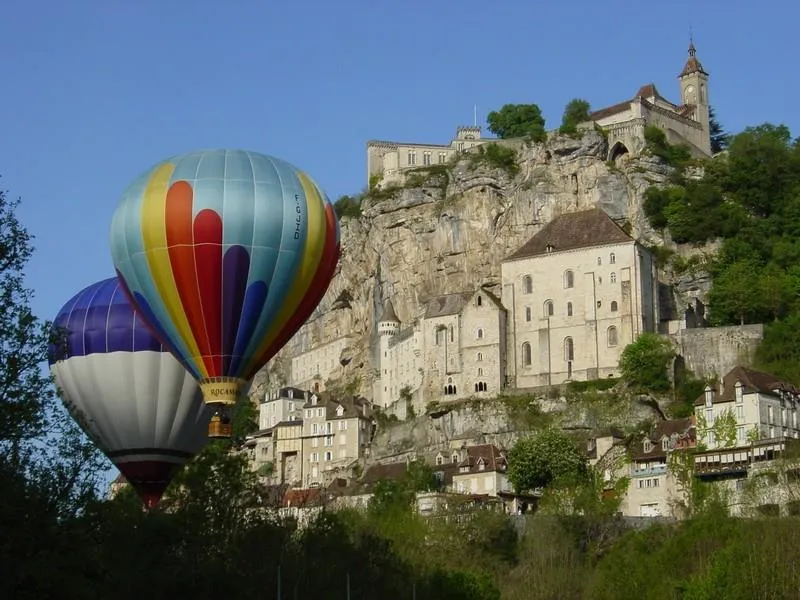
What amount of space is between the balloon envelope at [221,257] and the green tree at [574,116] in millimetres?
60319

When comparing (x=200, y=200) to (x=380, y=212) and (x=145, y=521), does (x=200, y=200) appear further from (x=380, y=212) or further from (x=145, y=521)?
(x=380, y=212)

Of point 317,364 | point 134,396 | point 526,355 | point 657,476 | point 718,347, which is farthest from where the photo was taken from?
point 317,364

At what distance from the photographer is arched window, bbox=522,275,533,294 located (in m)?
84.7

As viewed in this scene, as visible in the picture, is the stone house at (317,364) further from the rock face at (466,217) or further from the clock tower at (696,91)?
the clock tower at (696,91)

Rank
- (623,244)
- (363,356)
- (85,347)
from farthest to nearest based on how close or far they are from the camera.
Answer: (363,356)
(623,244)
(85,347)

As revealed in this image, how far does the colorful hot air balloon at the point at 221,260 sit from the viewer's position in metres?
37.9

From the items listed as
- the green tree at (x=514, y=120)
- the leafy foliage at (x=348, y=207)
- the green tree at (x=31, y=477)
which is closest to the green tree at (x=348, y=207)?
the leafy foliage at (x=348, y=207)

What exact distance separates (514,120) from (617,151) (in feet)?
40.7

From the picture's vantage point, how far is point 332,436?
305ft

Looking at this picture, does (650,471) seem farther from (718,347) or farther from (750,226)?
(750,226)

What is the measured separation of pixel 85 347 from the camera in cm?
4356

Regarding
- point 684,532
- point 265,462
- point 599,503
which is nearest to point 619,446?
point 599,503

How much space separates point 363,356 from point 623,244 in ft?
77.7

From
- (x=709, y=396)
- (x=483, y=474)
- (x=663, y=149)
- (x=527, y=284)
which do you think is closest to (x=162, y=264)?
(x=709, y=396)
